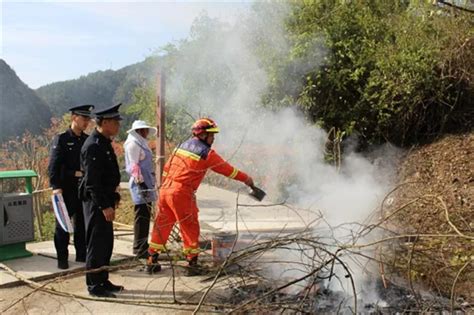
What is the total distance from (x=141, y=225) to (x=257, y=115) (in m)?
5.23

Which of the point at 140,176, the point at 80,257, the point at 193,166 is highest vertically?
the point at 193,166

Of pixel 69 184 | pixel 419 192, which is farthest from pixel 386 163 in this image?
pixel 69 184

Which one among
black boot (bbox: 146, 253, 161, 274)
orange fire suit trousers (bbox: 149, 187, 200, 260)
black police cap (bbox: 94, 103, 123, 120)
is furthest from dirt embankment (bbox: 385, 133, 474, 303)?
black police cap (bbox: 94, 103, 123, 120)

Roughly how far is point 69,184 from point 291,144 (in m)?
5.56

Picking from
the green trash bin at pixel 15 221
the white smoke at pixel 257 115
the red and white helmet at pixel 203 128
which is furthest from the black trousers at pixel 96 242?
the white smoke at pixel 257 115

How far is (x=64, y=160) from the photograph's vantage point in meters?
5.22

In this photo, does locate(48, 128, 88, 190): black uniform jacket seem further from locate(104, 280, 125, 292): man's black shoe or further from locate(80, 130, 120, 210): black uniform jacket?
locate(104, 280, 125, 292): man's black shoe

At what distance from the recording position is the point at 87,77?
20.0 metres

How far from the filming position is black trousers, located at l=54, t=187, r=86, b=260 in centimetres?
518

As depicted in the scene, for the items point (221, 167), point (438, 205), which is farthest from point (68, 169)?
point (438, 205)

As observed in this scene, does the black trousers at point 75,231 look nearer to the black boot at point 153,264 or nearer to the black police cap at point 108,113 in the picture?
the black boot at point 153,264

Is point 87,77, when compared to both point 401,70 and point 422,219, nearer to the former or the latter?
point 401,70

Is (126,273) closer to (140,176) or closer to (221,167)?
(140,176)

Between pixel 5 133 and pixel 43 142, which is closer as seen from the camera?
pixel 43 142
